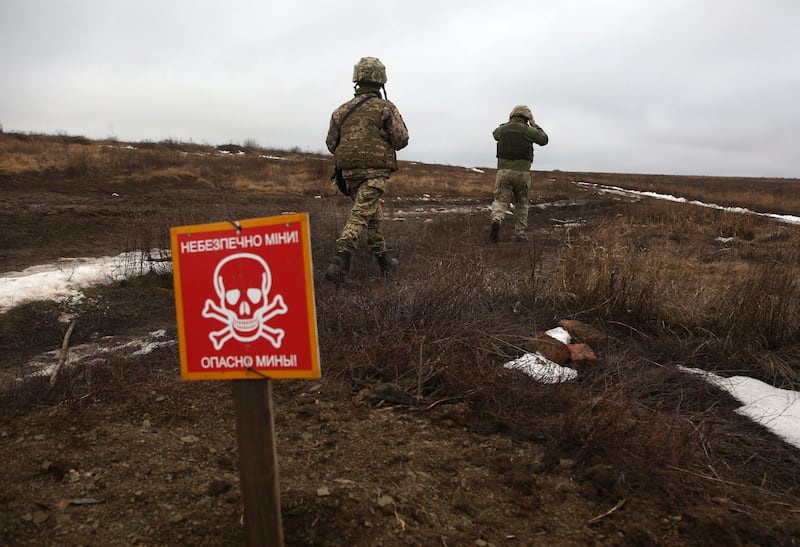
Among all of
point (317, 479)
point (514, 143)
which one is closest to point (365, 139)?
point (514, 143)

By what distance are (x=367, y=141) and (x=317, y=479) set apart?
145 inches

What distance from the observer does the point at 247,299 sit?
4.43 ft

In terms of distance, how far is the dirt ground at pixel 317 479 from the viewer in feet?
5.62

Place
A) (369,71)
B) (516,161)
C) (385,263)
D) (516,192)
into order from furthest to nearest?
(516,192) → (516,161) → (385,263) → (369,71)

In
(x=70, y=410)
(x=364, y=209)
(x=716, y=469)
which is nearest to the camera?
(x=716, y=469)

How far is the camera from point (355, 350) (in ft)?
9.84

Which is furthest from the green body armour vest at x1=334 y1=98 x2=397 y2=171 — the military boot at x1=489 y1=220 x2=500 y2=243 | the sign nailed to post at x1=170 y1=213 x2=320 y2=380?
→ the sign nailed to post at x1=170 y1=213 x2=320 y2=380

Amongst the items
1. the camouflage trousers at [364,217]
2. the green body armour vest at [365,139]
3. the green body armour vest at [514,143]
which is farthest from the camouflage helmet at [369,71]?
the green body armour vest at [514,143]

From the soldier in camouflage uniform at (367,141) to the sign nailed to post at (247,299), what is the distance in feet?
11.5

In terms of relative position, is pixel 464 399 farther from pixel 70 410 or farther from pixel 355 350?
pixel 70 410

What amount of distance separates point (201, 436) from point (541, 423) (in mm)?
1460

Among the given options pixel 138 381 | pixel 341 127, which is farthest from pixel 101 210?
pixel 138 381

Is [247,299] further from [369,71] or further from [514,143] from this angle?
[514,143]

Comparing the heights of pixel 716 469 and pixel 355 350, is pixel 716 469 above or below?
below
